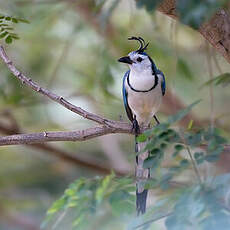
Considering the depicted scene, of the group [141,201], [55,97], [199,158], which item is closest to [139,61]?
[141,201]

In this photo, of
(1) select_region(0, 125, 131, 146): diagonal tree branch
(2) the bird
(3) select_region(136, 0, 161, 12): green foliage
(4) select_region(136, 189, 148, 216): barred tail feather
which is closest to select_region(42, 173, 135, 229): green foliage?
(4) select_region(136, 189, 148, 216): barred tail feather

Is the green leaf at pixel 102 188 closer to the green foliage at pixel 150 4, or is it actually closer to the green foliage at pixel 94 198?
the green foliage at pixel 94 198

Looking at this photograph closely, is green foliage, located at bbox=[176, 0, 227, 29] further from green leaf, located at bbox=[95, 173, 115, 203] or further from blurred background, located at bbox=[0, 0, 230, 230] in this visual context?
blurred background, located at bbox=[0, 0, 230, 230]

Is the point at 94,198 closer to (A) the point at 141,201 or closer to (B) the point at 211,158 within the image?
(A) the point at 141,201

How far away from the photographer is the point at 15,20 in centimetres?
205

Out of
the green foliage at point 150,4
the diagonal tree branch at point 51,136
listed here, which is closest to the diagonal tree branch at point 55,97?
the diagonal tree branch at point 51,136

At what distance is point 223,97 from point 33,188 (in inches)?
69.4

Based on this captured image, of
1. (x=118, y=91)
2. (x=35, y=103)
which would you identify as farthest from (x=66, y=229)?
(x=118, y=91)

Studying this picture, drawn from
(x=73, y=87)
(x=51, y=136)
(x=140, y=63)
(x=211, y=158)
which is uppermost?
(x=73, y=87)

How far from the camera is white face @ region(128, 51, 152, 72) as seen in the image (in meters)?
2.75

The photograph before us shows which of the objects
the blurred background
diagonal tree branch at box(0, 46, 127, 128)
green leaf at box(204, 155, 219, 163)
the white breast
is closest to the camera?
green leaf at box(204, 155, 219, 163)

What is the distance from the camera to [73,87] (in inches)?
168

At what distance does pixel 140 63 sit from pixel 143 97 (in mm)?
187

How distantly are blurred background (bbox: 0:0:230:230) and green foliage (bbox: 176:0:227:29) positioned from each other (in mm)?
1591
